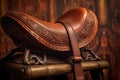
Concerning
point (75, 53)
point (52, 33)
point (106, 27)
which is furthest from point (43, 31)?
point (106, 27)

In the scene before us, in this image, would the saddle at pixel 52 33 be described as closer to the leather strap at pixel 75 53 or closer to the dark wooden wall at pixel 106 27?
the leather strap at pixel 75 53

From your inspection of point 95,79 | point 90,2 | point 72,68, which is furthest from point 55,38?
point 90,2

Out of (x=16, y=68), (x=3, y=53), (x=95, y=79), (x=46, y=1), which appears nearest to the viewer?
(x=16, y=68)

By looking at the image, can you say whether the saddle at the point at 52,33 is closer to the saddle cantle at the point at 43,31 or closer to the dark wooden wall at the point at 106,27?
the saddle cantle at the point at 43,31

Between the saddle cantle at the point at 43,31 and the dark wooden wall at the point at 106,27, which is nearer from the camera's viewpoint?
the saddle cantle at the point at 43,31

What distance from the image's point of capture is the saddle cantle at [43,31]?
971 millimetres

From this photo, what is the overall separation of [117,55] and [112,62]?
86 millimetres

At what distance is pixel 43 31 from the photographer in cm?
101

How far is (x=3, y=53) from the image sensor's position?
4.94 ft

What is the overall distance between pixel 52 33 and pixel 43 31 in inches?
2.2

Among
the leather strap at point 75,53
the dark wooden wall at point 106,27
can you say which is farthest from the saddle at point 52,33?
the dark wooden wall at point 106,27

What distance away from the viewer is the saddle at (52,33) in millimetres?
975

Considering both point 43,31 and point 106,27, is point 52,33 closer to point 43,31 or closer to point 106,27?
point 43,31

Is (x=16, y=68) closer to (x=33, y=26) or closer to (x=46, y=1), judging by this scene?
(x=33, y=26)
